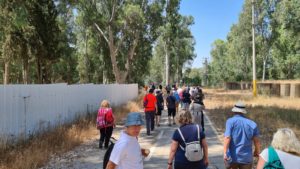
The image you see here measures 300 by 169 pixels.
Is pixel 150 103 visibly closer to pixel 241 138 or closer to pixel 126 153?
pixel 241 138

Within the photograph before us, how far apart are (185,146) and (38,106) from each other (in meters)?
9.94

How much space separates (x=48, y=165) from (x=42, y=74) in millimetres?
25860

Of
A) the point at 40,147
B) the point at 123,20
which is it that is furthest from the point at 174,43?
the point at 40,147

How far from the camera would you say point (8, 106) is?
12562 mm

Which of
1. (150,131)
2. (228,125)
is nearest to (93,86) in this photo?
(150,131)

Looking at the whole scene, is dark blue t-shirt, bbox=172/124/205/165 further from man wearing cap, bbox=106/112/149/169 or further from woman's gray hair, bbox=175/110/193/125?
man wearing cap, bbox=106/112/149/169

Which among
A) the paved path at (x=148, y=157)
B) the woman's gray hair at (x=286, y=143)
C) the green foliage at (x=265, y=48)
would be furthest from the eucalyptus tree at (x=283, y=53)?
the woman's gray hair at (x=286, y=143)

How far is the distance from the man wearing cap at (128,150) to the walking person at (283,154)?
1.38 metres

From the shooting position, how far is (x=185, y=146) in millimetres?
6047

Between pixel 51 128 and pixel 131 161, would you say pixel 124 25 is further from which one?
pixel 131 161

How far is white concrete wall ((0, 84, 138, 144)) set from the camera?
1248cm

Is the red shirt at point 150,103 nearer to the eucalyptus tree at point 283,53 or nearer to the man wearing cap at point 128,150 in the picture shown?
the man wearing cap at point 128,150

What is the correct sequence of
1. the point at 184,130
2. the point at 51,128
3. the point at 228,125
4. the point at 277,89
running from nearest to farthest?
the point at 184,130 → the point at 228,125 → the point at 51,128 → the point at 277,89

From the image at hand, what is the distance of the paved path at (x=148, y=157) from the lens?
35.0ft
